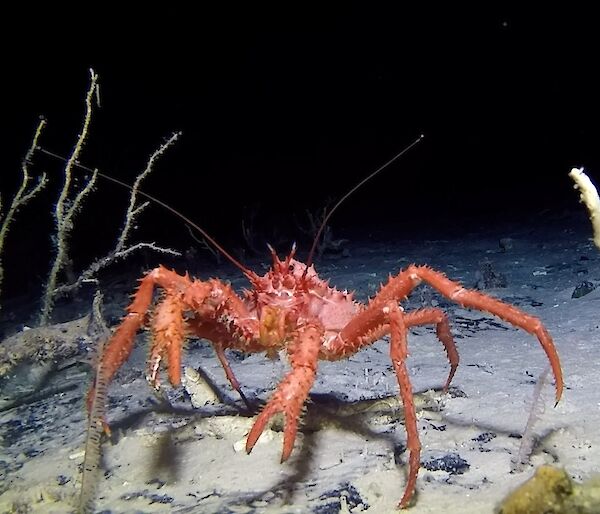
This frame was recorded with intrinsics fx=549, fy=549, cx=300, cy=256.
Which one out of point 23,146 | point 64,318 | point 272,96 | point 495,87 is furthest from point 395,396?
point 495,87

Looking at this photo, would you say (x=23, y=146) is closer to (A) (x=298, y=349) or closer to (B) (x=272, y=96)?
(B) (x=272, y=96)

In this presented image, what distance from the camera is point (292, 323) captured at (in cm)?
334

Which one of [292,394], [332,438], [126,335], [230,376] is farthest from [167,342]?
[332,438]

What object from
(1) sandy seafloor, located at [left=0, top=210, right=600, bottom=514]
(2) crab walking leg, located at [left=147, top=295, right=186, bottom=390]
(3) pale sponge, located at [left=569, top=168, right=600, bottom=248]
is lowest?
(1) sandy seafloor, located at [left=0, top=210, right=600, bottom=514]

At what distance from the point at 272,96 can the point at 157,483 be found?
1454cm

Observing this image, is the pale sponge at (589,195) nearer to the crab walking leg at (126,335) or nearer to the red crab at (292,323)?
the red crab at (292,323)

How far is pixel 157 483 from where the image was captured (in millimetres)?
3092

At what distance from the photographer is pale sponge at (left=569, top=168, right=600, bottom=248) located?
2.56 metres

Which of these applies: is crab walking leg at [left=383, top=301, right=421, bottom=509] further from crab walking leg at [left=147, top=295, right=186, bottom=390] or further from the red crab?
crab walking leg at [left=147, top=295, right=186, bottom=390]

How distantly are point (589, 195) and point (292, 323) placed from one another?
174 centimetres

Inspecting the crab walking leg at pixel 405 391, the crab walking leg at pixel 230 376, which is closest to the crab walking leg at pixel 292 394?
the crab walking leg at pixel 405 391

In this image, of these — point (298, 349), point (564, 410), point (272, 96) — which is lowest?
point (564, 410)

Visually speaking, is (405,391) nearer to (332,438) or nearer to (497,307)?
(497,307)

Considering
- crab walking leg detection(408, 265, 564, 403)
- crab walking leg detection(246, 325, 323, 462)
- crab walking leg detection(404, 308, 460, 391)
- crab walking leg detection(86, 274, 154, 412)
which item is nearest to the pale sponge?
crab walking leg detection(408, 265, 564, 403)
